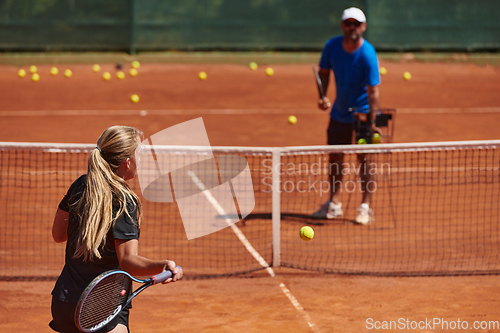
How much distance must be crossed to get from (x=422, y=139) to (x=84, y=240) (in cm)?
842

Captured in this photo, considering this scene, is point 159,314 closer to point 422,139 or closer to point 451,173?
point 451,173

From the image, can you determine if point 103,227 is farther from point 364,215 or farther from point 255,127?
point 255,127

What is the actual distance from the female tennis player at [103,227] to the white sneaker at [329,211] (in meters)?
4.07

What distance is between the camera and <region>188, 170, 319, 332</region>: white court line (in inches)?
174

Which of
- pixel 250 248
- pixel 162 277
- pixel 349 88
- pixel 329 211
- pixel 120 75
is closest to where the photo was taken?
pixel 162 277

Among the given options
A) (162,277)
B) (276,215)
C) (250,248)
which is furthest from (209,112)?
(162,277)

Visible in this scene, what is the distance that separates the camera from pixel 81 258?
8.71 feet

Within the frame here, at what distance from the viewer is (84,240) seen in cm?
258

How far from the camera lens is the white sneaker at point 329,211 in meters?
6.55

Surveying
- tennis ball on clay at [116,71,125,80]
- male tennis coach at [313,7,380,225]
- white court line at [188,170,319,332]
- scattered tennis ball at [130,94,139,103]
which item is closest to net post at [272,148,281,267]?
white court line at [188,170,319,332]

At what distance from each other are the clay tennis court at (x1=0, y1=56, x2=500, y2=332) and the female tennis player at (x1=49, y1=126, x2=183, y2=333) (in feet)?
5.44

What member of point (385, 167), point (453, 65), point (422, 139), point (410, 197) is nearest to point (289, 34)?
point (453, 65)

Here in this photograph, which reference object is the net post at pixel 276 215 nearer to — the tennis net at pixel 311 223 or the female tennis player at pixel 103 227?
the tennis net at pixel 311 223

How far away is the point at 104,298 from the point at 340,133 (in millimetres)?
4299
